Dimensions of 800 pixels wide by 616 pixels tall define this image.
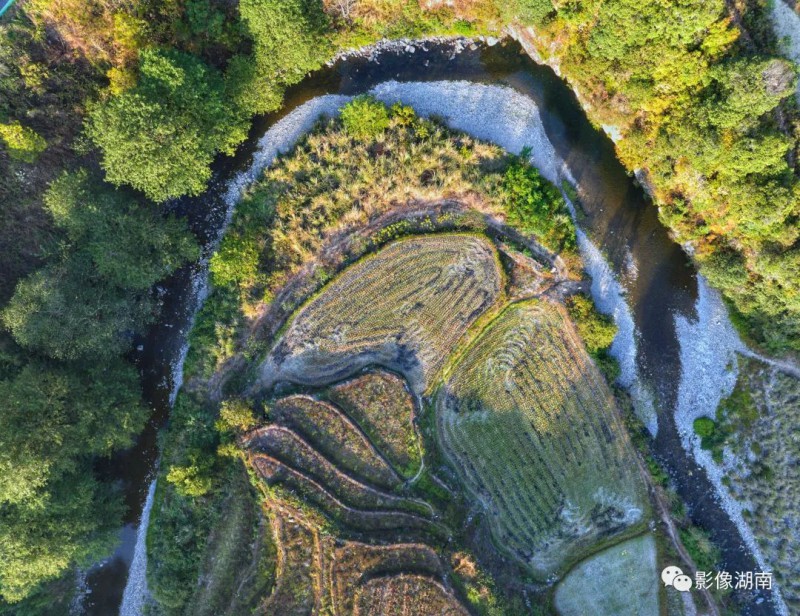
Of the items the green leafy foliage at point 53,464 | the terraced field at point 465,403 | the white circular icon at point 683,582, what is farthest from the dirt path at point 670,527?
the green leafy foliage at point 53,464

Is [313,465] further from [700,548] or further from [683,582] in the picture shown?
[700,548]

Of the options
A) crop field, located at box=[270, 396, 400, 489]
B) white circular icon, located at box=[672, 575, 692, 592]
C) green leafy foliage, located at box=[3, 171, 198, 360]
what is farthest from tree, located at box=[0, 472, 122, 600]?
white circular icon, located at box=[672, 575, 692, 592]

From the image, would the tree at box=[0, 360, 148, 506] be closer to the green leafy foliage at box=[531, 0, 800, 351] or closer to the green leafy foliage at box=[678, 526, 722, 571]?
the green leafy foliage at box=[531, 0, 800, 351]

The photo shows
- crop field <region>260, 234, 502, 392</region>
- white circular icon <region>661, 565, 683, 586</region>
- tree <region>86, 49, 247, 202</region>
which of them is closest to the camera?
tree <region>86, 49, 247, 202</region>

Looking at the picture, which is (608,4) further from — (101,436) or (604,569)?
(101,436)

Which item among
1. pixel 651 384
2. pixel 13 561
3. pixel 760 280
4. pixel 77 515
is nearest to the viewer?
pixel 13 561

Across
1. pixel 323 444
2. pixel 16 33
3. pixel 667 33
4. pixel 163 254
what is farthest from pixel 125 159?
pixel 667 33

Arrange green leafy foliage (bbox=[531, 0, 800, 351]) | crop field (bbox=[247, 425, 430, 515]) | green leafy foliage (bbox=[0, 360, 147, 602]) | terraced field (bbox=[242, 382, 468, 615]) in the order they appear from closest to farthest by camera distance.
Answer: green leafy foliage (bbox=[0, 360, 147, 602]), green leafy foliage (bbox=[531, 0, 800, 351]), terraced field (bbox=[242, 382, 468, 615]), crop field (bbox=[247, 425, 430, 515])

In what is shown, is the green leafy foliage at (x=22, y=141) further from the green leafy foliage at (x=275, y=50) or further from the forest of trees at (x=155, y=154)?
the green leafy foliage at (x=275, y=50)

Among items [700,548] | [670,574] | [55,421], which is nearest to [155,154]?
[55,421]
